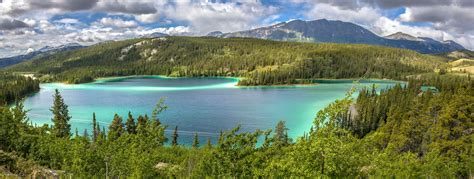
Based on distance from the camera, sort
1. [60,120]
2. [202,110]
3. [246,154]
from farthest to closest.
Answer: [202,110]
[60,120]
[246,154]

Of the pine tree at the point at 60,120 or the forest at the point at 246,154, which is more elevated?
the forest at the point at 246,154

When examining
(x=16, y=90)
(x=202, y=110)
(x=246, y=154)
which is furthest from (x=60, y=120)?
(x=16, y=90)

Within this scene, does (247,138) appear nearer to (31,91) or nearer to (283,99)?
(283,99)

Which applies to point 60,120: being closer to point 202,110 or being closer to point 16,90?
point 202,110

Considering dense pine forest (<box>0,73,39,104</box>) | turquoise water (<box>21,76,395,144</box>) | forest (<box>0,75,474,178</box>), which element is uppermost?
forest (<box>0,75,474,178</box>)

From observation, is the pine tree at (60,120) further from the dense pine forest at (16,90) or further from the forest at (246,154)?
the dense pine forest at (16,90)

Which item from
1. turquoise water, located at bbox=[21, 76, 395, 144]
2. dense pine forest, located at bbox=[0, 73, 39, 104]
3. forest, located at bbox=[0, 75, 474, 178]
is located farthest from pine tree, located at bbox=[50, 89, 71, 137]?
dense pine forest, located at bbox=[0, 73, 39, 104]

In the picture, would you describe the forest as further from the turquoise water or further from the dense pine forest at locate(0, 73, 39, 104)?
the dense pine forest at locate(0, 73, 39, 104)

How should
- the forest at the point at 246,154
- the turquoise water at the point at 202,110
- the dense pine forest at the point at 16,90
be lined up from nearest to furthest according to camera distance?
1. the forest at the point at 246,154
2. the turquoise water at the point at 202,110
3. the dense pine forest at the point at 16,90

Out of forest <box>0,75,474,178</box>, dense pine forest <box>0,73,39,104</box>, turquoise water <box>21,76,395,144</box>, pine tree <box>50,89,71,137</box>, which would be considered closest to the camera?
forest <box>0,75,474,178</box>

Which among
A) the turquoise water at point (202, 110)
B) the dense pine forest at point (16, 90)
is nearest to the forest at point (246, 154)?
the turquoise water at point (202, 110)

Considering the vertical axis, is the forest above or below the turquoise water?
above

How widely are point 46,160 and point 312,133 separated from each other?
86.3 feet

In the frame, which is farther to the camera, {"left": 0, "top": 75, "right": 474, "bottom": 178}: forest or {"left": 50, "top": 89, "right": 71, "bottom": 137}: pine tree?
{"left": 50, "top": 89, "right": 71, "bottom": 137}: pine tree
